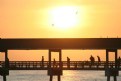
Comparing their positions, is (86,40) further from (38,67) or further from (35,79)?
(38,67)

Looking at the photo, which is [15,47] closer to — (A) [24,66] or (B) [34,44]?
(B) [34,44]

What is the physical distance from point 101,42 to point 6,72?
404 inches

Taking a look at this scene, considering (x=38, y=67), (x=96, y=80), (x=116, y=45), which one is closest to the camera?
(x=116, y=45)

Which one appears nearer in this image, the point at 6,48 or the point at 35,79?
the point at 6,48

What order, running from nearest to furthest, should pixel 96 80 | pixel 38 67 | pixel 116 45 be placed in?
1. pixel 116 45
2. pixel 96 80
3. pixel 38 67

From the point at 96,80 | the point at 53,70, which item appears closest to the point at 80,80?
the point at 96,80

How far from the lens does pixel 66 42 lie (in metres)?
80.2

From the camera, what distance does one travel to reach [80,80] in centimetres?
10288

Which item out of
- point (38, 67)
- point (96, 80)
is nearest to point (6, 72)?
point (96, 80)

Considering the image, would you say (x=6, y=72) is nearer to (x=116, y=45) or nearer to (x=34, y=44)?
(x=34, y=44)

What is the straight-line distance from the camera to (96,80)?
101 metres

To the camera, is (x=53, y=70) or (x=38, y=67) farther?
(x=38, y=67)

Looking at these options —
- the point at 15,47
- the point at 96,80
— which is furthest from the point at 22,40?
the point at 96,80

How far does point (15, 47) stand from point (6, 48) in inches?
36.6
